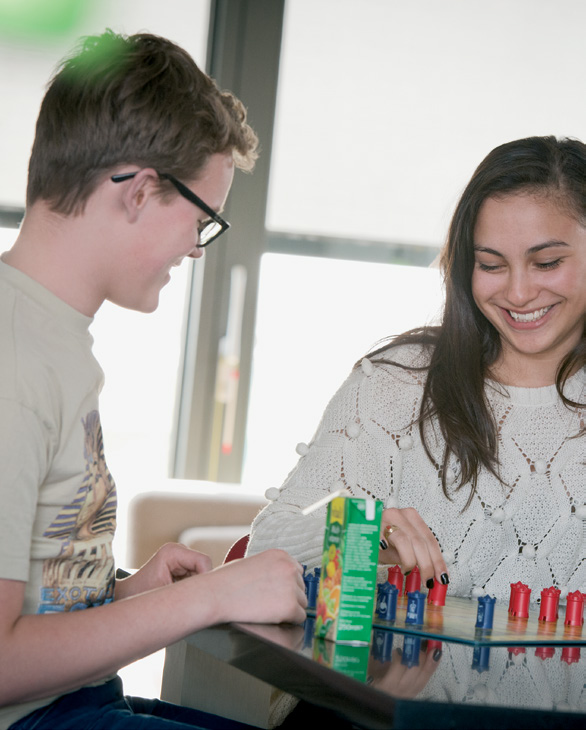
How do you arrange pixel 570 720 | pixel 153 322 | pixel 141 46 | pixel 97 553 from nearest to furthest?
pixel 570 720, pixel 97 553, pixel 141 46, pixel 153 322

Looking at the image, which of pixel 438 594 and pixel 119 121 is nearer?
pixel 119 121

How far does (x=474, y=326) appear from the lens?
1.82 m

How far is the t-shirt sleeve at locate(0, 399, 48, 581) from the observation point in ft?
2.93

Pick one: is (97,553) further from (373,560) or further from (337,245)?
(337,245)

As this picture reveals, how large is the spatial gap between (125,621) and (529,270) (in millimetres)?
1036

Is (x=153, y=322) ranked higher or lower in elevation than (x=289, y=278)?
lower

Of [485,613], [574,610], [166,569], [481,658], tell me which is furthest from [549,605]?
[166,569]

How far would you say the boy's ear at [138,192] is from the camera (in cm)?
110

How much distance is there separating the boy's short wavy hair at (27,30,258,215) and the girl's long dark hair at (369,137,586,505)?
70 cm

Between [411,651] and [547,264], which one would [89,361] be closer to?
[411,651]

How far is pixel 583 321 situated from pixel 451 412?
35 centimetres

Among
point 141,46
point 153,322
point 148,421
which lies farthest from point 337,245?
point 141,46

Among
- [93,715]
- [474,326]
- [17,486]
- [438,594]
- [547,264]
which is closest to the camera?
[17,486]

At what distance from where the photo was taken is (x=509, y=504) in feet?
5.34
